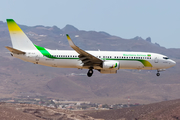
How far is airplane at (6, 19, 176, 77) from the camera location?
65387mm

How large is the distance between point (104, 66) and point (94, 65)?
238 cm

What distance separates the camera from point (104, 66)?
64938mm

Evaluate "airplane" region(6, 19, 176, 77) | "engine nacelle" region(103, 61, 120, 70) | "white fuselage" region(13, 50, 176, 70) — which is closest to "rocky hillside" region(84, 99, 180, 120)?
"white fuselage" region(13, 50, 176, 70)

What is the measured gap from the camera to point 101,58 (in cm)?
6706

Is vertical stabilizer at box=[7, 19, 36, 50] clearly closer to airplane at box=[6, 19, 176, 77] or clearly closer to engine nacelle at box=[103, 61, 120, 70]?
airplane at box=[6, 19, 176, 77]

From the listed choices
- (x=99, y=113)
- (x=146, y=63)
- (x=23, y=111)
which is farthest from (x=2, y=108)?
(x=146, y=63)

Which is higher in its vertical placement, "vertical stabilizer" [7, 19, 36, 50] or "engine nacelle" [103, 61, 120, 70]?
"vertical stabilizer" [7, 19, 36, 50]

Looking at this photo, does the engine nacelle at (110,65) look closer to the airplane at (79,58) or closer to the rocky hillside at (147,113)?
the airplane at (79,58)

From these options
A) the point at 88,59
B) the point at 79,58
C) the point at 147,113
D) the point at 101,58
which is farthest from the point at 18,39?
the point at 147,113

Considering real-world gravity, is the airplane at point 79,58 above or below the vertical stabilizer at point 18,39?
below

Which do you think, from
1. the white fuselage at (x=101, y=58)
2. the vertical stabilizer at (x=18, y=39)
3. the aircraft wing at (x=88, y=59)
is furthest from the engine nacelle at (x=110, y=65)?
the vertical stabilizer at (x=18, y=39)

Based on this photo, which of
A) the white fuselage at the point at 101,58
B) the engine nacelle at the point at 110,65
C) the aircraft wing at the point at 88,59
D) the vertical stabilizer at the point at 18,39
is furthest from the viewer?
the vertical stabilizer at the point at 18,39

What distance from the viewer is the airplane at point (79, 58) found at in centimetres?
6539

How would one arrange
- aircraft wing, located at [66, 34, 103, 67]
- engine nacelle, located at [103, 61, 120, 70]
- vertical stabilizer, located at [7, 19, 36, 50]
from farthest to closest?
vertical stabilizer, located at [7, 19, 36, 50], engine nacelle, located at [103, 61, 120, 70], aircraft wing, located at [66, 34, 103, 67]
